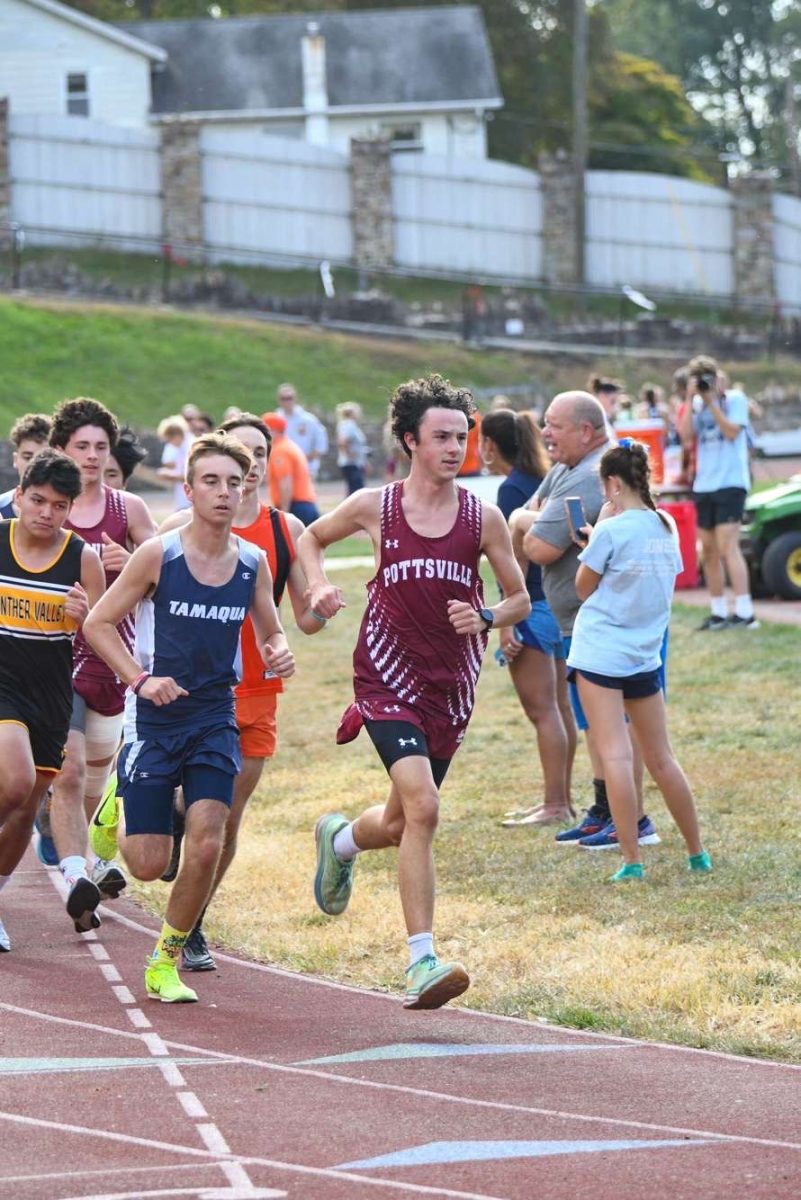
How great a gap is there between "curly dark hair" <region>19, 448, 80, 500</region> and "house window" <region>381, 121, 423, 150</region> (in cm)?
5099

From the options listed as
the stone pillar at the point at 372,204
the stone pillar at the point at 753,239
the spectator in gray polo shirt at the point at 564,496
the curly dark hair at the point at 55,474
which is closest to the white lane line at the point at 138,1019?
the curly dark hair at the point at 55,474

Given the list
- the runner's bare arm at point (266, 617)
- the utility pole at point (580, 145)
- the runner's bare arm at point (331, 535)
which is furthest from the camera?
the utility pole at point (580, 145)

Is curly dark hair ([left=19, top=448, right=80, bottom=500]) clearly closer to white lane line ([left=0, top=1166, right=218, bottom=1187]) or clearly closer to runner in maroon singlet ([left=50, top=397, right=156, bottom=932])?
runner in maroon singlet ([left=50, top=397, right=156, bottom=932])

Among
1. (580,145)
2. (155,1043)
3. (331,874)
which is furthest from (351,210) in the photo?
(155,1043)

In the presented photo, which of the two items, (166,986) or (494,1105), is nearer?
(494,1105)

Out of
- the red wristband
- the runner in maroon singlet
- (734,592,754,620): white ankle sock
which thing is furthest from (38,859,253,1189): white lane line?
(734,592,754,620): white ankle sock

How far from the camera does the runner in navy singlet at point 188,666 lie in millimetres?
7344

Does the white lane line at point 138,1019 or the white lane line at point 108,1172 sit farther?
the white lane line at point 138,1019

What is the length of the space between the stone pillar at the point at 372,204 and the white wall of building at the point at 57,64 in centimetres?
1114

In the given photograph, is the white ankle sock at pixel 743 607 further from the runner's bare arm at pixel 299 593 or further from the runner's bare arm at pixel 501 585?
the runner's bare arm at pixel 501 585

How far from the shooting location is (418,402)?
294 inches

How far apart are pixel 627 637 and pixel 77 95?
163 ft

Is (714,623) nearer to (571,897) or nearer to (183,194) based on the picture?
A: (571,897)

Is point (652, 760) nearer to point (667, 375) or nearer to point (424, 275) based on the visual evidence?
point (667, 375)
